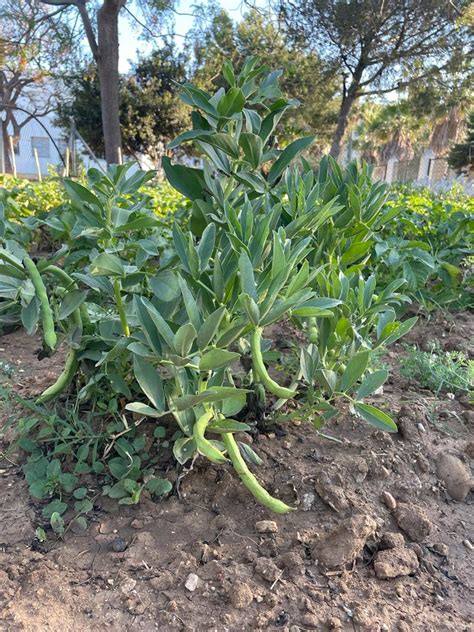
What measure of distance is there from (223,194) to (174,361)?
71 centimetres

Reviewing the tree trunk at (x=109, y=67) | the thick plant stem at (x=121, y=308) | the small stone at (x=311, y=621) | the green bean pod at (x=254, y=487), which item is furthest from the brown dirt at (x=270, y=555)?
the tree trunk at (x=109, y=67)

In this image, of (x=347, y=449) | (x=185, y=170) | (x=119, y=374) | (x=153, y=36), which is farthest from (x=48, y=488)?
(x=153, y=36)

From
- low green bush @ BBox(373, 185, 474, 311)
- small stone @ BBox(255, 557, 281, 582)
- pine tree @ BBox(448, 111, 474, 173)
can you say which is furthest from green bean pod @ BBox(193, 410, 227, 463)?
pine tree @ BBox(448, 111, 474, 173)

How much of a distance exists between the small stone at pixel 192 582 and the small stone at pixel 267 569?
0.48 ft

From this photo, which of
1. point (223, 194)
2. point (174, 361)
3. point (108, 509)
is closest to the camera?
point (174, 361)

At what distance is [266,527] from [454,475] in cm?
68

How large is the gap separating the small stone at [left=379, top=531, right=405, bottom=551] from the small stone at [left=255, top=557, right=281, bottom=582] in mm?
303

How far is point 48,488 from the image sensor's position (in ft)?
4.85

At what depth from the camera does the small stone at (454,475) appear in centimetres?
166

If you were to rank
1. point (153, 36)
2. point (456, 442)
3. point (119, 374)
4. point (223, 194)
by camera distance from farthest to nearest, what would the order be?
point (153, 36)
point (456, 442)
point (223, 194)
point (119, 374)

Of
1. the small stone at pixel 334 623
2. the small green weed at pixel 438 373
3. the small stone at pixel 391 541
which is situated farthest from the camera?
the small green weed at pixel 438 373

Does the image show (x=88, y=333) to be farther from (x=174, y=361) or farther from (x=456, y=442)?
(x=456, y=442)

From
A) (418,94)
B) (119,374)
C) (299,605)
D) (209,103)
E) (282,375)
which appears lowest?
(299,605)

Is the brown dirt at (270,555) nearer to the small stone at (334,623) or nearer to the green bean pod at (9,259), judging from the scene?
the small stone at (334,623)
